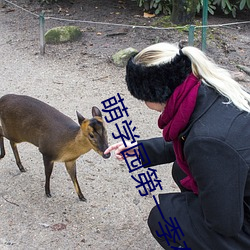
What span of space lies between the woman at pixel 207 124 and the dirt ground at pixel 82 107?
3.42 feet

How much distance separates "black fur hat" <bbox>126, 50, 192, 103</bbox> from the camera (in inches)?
79.9

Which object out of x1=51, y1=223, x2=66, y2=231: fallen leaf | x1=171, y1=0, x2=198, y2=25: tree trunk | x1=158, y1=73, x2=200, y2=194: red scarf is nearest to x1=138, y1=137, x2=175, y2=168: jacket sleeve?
x1=158, y1=73, x2=200, y2=194: red scarf

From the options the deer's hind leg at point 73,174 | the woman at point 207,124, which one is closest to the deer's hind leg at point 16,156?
the deer's hind leg at point 73,174

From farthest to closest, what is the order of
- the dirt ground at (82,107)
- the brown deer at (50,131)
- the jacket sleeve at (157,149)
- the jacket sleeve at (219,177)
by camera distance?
the dirt ground at (82,107) < the brown deer at (50,131) < the jacket sleeve at (157,149) < the jacket sleeve at (219,177)

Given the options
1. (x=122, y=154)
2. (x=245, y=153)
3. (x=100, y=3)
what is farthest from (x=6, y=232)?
(x=100, y=3)

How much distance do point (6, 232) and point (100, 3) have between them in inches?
231

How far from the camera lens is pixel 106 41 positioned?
664 cm

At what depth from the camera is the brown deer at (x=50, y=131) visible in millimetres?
3016

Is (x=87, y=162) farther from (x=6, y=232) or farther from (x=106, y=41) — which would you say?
(x=106, y=41)

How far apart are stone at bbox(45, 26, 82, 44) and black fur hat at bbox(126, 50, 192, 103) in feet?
15.1

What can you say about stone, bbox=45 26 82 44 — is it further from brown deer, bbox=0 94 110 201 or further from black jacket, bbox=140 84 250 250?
black jacket, bbox=140 84 250 250

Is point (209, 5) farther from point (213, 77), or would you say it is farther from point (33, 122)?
point (213, 77)

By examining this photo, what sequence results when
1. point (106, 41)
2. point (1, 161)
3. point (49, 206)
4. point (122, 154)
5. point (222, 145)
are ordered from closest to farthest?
point (222, 145)
point (122, 154)
point (49, 206)
point (1, 161)
point (106, 41)

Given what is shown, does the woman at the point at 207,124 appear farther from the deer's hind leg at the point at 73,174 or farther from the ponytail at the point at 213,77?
the deer's hind leg at the point at 73,174
